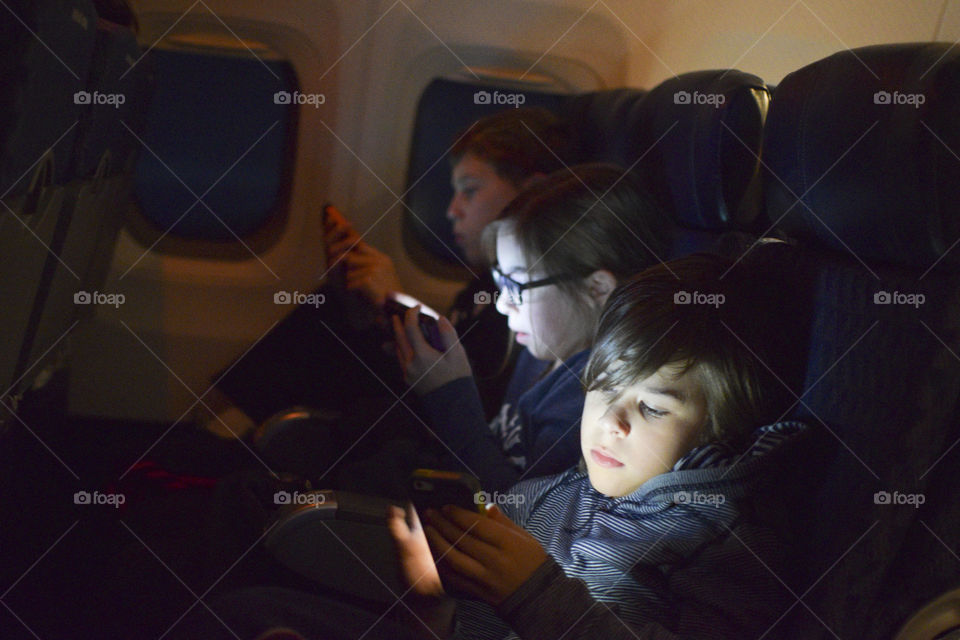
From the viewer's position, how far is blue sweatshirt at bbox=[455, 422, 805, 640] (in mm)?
929

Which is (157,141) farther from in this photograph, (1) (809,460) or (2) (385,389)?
(1) (809,460)

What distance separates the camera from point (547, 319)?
1.54 metres

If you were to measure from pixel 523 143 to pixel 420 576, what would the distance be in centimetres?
129

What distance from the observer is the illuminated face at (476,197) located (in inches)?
83.9

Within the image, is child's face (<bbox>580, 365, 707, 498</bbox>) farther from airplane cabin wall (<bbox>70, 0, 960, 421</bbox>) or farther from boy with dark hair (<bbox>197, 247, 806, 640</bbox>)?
airplane cabin wall (<bbox>70, 0, 960, 421</bbox>)

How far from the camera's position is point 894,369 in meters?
0.91

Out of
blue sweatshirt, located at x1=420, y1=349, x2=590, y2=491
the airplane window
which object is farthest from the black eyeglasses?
the airplane window

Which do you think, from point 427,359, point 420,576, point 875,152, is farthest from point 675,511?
point 427,359

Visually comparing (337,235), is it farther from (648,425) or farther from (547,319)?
(648,425)

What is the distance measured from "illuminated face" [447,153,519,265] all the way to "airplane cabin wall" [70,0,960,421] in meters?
0.33

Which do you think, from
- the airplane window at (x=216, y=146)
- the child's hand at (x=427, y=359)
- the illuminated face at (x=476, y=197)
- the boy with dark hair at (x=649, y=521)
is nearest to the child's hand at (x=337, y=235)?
the airplane window at (x=216, y=146)

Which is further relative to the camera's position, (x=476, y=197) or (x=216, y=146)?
(x=216, y=146)

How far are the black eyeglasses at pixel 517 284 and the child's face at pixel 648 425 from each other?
44 cm

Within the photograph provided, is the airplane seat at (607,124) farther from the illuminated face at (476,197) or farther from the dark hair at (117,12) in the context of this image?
the dark hair at (117,12)
